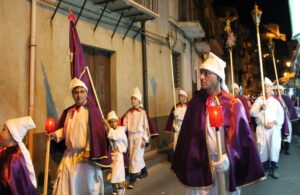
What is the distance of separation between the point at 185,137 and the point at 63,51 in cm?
431

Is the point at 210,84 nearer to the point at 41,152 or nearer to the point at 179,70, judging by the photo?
the point at 41,152

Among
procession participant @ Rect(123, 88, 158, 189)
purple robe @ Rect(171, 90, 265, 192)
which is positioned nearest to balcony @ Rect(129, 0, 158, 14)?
procession participant @ Rect(123, 88, 158, 189)

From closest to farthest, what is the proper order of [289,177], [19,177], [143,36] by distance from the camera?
1. [19,177]
2. [289,177]
3. [143,36]

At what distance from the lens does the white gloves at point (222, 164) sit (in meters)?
4.06

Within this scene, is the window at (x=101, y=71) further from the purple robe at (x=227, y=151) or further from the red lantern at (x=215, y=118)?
the red lantern at (x=215, y=118)

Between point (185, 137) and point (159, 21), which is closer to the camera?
point (185, 137)

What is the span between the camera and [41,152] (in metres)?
7.09

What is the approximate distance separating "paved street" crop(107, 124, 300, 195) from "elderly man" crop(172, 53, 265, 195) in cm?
338

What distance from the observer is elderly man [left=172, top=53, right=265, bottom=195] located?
14.1 ft

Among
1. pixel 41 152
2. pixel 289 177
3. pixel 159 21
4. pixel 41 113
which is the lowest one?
pixel 289 177

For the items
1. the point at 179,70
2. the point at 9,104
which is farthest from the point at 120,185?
the point at 179,70

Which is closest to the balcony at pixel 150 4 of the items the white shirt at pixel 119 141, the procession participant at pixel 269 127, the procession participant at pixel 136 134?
the procession participant at pixel 136 134

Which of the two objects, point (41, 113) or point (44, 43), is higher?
point (44, 43)

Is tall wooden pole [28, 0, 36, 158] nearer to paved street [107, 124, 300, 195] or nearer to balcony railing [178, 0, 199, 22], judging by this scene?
paved street [107, 124, 300, 195]
